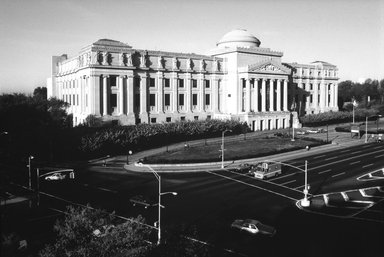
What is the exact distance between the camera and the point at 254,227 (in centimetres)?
4019

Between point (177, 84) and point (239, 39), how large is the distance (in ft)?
90.2

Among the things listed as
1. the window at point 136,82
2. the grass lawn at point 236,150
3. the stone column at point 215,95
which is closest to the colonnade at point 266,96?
the stone column at point 215,95

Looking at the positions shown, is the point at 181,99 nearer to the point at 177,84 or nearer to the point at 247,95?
the point at 177,84

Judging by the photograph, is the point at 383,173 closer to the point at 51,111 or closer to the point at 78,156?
the point at 78,156

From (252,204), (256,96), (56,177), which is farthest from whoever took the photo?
(256,96)

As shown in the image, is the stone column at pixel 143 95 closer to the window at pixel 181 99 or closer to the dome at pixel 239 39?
the window at pixel 181 99

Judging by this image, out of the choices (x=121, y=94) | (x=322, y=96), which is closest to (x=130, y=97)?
(x=121, y=94)

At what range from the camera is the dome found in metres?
123

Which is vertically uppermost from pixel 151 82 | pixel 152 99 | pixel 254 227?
pixel 151 82

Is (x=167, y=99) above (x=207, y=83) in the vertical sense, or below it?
below

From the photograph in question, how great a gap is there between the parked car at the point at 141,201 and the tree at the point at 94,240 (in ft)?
65.2

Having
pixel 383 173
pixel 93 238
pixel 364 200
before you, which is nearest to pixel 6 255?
pixel 93 238

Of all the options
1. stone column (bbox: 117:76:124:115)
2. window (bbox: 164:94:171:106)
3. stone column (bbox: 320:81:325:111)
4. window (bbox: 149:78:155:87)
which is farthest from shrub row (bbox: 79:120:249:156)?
stone column (bbox: 320:81:325:111)

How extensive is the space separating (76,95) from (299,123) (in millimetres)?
67997
